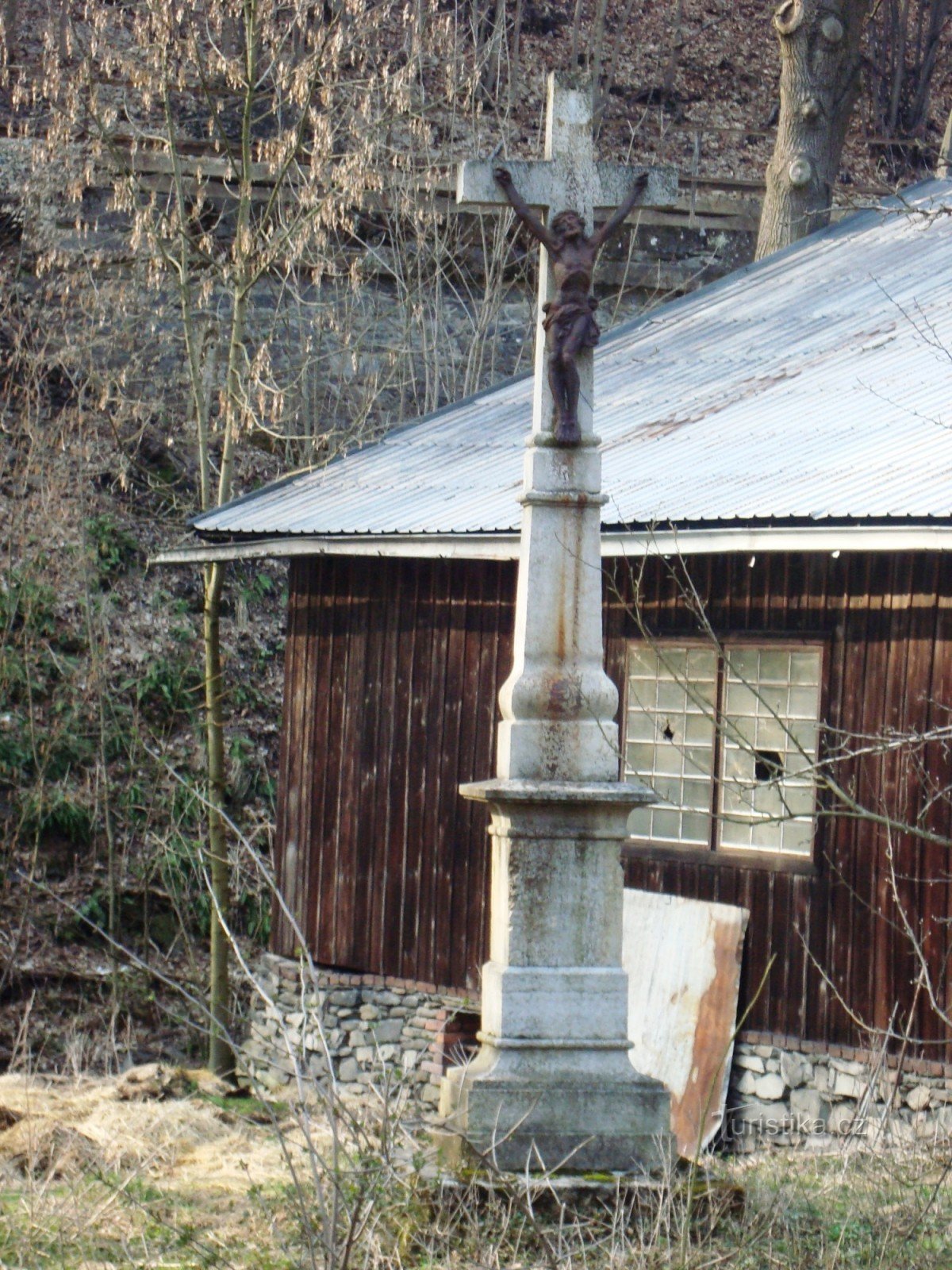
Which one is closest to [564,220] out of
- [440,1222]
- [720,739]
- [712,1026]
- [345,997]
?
[440,1222]

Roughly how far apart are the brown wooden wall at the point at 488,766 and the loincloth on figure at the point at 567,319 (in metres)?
1.93

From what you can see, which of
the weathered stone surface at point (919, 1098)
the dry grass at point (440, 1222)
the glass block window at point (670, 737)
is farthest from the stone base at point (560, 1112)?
A: the glass block window at point (670, 737)

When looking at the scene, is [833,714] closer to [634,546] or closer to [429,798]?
[634,546]

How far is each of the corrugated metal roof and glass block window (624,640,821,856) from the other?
3.60 ft

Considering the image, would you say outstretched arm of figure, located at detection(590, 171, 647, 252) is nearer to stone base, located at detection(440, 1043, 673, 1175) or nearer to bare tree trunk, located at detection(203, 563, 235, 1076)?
stone base, located at detection(440, 1043, 673, 1175)

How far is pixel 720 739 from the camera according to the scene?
1077 cm

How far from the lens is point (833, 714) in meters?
10.2

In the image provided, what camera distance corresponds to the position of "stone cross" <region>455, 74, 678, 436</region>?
22.5 feet

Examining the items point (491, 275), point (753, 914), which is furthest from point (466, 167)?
point (491, 275)

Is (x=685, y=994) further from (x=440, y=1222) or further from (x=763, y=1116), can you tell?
(x=440, y=1222)

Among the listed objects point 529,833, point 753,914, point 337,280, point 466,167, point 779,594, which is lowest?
point 753,914

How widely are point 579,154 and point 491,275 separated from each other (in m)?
16.3

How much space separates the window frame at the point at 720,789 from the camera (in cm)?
1031

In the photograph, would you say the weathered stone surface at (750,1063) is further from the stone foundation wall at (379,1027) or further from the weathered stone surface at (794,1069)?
the stone foundation wall at (379,1027)
